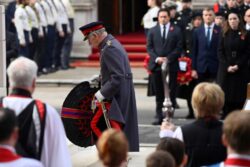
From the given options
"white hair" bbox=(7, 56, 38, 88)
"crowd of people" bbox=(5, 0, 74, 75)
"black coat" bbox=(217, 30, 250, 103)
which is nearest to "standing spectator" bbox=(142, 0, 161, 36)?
"crowd of people" bbox=(5, 0, 74, 75)

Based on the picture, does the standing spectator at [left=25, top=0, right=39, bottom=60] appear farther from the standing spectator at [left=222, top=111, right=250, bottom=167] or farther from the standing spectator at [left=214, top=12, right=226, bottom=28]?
the standing spectator at [left=222, top=111, right=250, bottom=167]

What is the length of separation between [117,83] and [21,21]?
1082 cm

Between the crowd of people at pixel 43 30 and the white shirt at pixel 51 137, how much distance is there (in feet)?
44.9

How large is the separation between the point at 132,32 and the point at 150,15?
213 inches

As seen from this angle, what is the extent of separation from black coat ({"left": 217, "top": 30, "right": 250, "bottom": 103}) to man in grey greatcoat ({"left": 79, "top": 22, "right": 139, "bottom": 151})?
189 inches

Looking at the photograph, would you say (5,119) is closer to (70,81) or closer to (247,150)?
(247,150)

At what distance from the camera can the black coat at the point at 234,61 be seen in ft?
49.8

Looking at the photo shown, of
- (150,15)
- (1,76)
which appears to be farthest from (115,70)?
(150,15)

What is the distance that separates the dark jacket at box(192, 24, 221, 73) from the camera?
16062 mm

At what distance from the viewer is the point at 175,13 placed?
746 inches

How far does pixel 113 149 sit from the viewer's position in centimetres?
588

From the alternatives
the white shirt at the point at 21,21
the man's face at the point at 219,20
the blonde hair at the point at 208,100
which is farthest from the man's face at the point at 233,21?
the blonde hair at the point at 208,100

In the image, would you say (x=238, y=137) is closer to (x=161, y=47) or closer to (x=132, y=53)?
(x=161, y=47)

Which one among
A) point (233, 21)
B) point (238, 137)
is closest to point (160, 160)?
point (238, 137)
